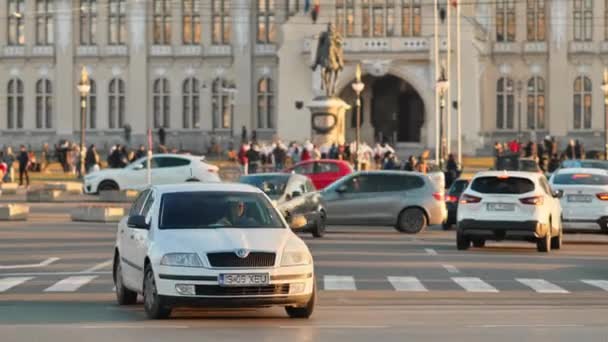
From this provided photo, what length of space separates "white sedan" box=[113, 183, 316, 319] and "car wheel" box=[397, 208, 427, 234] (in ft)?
72.1

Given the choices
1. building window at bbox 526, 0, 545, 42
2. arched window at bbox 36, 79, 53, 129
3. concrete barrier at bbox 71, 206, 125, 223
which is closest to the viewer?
concrete barrier at bbox 71, 206, 125, 223

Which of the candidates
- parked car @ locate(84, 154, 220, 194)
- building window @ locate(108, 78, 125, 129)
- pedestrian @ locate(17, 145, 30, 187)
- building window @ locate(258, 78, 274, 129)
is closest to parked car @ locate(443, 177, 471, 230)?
parked car @ locate(84, 154, 220, 194)

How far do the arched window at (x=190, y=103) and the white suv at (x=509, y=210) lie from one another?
7001 centimetres

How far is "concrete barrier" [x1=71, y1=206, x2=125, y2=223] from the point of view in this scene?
155ft

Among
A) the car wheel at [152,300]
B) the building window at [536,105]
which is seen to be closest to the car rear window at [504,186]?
the car wheel at [152,300]

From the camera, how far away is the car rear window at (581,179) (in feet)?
134

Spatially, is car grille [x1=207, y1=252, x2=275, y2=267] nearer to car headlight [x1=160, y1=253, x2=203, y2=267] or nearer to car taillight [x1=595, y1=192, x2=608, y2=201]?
car headlight [x1=160, y1=253, x2=203, y2=267]

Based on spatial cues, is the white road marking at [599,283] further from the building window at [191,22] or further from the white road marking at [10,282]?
the building window at [191,22]

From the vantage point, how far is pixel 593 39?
101 metres

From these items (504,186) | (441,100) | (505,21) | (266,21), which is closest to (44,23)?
(266,21)

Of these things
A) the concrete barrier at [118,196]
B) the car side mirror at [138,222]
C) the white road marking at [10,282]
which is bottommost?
the white road marking at [10,282]

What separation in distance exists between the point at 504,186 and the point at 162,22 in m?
72.8

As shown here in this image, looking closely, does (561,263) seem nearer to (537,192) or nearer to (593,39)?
(537,192)

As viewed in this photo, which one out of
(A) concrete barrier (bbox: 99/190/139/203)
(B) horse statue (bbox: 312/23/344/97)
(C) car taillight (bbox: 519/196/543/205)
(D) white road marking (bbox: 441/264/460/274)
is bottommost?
(D) white road marking (bbox: 441/264/460/274)
